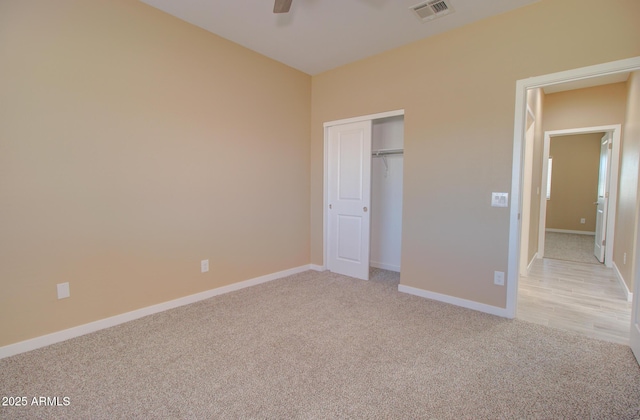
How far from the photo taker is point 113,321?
254 centimetres

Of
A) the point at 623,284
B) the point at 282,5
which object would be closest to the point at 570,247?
the point at 623,284

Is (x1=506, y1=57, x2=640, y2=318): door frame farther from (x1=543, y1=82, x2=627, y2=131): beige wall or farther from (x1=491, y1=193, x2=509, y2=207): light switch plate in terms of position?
(x1=543, y1=82, x2=627, y2=131): beige wall

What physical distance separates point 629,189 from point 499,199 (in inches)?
75.8

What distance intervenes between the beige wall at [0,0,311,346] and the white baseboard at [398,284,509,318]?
72.1 inches

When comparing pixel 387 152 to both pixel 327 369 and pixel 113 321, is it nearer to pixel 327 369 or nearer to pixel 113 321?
pixel 327 369

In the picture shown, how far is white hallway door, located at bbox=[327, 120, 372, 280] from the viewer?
383cm

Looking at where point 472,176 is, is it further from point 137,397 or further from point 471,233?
point 137,397

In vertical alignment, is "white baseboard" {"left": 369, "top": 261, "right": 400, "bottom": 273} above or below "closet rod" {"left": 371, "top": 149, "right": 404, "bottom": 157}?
below

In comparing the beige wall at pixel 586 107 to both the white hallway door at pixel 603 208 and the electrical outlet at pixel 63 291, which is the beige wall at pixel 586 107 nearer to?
the white hallway door at pixel 603 208

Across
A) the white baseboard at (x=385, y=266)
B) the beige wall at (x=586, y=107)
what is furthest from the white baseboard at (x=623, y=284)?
the white baseboard at (x=385, y=266)

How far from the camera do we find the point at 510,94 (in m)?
2.70

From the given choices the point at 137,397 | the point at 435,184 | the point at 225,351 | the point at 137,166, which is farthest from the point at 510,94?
the point at 137,397

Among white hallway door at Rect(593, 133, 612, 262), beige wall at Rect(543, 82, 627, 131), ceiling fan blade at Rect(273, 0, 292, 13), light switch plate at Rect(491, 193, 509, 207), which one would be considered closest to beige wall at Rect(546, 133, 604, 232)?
white hallway door at Rect(593, 133, 612, 262)

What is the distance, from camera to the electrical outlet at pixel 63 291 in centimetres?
228
